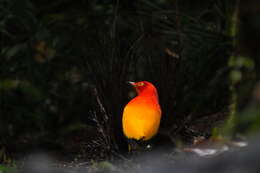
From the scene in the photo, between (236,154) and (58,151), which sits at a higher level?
(236,154)

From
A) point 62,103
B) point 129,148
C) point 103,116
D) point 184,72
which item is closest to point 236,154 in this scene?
point 129,148

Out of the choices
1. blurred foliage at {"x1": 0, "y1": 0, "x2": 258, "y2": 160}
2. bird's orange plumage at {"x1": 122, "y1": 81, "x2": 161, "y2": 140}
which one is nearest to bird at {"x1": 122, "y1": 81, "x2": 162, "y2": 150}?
bird's orange plumage at {"x1": 122, "y1": 81, "x2": 161, "y2": 140}

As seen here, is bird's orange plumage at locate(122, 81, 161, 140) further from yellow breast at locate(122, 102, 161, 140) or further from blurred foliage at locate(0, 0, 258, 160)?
blurred foliage at locate(0, 0, 258, 160)

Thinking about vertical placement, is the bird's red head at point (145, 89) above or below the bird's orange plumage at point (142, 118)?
above

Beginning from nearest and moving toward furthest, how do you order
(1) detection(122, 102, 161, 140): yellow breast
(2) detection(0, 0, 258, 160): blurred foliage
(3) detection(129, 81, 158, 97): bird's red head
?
(1) detection(122, 102, 161, 140): yellow breast → (3) detection(129, 81, 158, 97): bird's red head → (2) detection(0, 0, 258, 160): blurred foliage

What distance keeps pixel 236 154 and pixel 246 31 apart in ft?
4.24

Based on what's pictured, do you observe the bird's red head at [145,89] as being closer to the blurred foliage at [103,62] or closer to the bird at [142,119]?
the bird at [142,119]

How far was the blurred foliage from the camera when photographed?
2.62 metres

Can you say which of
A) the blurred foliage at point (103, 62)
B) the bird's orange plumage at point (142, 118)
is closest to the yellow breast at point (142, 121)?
the bird's orange plumage at point (142, 118)

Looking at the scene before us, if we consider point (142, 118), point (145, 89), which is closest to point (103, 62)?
point (145, 89)

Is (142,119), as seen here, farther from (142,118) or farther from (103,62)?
(103,62)

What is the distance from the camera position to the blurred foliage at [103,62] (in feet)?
8.59

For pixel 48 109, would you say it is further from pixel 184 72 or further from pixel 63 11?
pixel 184 72

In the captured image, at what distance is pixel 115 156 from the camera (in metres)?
2.44
